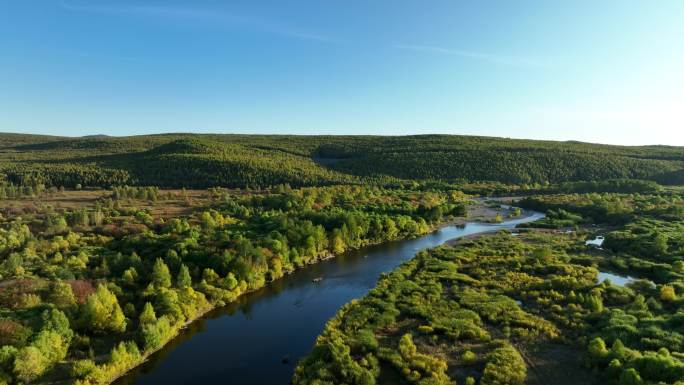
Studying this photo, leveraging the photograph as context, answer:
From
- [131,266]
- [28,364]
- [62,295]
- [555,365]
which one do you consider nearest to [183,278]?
[131,266]

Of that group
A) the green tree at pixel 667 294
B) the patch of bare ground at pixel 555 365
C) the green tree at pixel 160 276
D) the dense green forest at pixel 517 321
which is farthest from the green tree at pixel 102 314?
the green tree at pixel 667 294

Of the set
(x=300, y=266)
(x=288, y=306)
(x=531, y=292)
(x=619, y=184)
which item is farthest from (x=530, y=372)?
(x=619, y=184)

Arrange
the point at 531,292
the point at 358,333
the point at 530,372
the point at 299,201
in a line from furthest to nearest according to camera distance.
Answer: the point at 299,201 < the point at 531,292 < the point at 358,333 < the point at 530,372

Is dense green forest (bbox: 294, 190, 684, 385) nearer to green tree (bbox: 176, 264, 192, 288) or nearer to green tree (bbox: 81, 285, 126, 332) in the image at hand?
green tree (bbox: 176, 264, 192, 288)

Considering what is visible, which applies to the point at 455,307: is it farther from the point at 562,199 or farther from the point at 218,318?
the point at 562,199

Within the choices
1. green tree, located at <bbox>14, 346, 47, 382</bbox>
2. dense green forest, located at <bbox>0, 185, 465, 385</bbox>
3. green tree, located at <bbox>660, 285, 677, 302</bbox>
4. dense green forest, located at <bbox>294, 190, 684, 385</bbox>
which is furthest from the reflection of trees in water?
green tree, located at <bbox>660, 285, 677, 302</bbox>

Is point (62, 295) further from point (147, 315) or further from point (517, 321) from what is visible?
point (517, 321)
